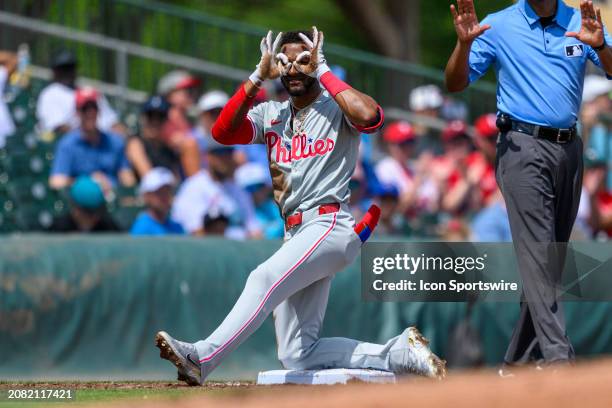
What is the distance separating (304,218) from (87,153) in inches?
215

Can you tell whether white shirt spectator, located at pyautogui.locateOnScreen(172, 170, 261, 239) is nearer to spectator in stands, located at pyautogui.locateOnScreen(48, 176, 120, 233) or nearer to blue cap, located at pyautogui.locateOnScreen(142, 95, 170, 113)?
spectator in stands, located at pyautogui.locateOnScreen(48, 176, 120, 233)

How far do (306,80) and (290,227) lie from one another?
89cm

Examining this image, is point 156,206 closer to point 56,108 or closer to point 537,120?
point 56,108

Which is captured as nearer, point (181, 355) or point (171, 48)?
point (181, 355)

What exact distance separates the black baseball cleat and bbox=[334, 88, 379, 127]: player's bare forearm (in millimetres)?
1609

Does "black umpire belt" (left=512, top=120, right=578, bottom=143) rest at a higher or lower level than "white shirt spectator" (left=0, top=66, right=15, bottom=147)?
higher

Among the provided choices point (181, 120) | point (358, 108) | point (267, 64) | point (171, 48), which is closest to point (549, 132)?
point (358, 108)

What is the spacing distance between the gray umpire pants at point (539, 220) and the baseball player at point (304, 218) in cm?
64

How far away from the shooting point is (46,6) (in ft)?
59.6

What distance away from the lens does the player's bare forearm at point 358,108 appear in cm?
756

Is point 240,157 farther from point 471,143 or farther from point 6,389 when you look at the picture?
point 6,389

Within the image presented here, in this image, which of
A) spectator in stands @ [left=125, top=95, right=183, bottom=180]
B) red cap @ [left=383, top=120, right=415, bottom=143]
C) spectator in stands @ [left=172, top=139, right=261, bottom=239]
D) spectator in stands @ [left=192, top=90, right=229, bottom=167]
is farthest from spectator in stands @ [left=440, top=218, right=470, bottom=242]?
spectator in stands @ [left=125, top=95, right=183, bottom=180]

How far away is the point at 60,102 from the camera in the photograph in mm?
13742

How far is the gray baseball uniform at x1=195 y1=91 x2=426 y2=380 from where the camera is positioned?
7.70m
